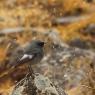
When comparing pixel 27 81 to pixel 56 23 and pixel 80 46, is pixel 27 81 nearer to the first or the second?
pixel 80 46

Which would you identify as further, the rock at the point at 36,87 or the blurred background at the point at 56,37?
the blurred background at the point at 56,37

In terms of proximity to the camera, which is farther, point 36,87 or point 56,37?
point 56,37

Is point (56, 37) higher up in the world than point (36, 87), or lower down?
lower down

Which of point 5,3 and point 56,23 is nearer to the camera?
point 56,23

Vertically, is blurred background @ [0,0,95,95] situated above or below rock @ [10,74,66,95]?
below

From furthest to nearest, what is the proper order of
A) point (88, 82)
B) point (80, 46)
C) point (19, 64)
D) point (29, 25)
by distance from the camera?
point (29, 25), point (80, 46), point (88, 82), point (19, 64)

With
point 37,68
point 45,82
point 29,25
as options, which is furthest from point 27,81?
point 29,25

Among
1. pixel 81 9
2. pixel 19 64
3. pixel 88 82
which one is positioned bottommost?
pixel 81 9

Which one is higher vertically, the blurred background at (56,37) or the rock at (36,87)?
the rock at (36,87)
